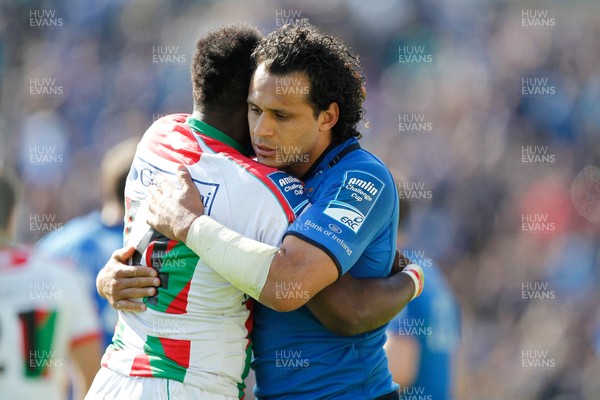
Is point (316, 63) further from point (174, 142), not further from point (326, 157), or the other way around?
point (174, 142)

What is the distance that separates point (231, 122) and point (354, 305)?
856mm

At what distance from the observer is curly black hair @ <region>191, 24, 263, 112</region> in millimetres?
3592

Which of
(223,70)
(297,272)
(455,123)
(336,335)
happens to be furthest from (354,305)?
(455,123)

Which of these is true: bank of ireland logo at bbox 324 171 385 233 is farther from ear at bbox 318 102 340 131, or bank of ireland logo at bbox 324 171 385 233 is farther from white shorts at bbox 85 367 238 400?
white shorts at bbox 85 367 238 400

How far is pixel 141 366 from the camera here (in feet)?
10.8

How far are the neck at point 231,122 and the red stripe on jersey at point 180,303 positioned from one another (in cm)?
65

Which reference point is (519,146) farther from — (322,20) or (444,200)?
(322,20)

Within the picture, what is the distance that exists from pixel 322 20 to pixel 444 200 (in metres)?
2.43

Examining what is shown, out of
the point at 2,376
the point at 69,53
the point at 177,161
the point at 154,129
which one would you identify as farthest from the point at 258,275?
the point at 69,53

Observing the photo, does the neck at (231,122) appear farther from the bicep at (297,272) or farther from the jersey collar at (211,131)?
the bicep at (297,272)

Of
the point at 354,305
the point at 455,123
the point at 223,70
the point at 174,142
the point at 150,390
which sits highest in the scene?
the point at 223,70

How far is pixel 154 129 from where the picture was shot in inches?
144

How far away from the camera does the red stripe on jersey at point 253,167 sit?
10.8 ft

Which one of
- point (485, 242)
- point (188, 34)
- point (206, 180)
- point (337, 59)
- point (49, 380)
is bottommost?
point (485, 242)
